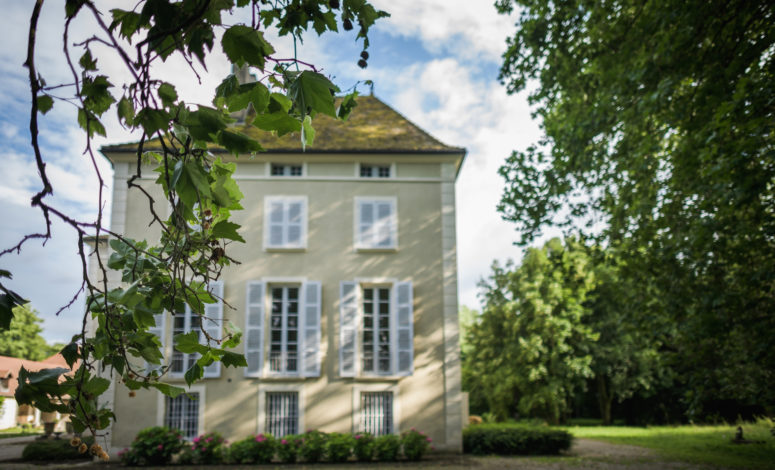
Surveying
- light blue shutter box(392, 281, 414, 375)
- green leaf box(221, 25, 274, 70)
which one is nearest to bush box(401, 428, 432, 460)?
light blue shutter box(392, 281, 414, 375)

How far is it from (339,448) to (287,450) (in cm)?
109

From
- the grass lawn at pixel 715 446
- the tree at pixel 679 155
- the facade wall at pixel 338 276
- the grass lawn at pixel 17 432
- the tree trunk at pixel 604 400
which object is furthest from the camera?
the tree trunk at pixel 604 400

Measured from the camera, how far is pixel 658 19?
670 cm

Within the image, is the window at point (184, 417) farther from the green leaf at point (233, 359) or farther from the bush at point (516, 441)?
the green leaf at point (233, 359)

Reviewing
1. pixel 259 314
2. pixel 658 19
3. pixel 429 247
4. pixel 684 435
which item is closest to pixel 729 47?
pixel 658 19

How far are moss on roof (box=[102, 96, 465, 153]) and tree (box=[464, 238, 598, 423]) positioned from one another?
927cm

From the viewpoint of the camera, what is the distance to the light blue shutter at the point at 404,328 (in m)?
13.2

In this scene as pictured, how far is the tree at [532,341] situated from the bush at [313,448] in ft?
40.9

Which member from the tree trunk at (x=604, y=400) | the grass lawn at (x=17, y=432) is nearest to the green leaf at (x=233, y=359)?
the grass lawn at (x=17, y=432)

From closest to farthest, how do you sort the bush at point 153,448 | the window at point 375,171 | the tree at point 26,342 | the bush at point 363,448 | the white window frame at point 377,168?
the tree at point 26,342
the bush at point 153,448
the bush at point 363,448
the white window frame at point 377,168
the window at point 375,171

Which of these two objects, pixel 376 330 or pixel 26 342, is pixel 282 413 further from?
pixel 26 342

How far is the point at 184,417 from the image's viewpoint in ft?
42.3

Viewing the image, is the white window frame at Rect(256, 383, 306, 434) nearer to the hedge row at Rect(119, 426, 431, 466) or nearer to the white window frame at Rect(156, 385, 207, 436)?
the hedge row at Rect(119, 426, 431, 466)

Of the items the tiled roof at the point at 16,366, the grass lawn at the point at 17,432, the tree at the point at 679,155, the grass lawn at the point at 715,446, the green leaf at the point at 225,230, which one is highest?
the tree at the point at 679,155
